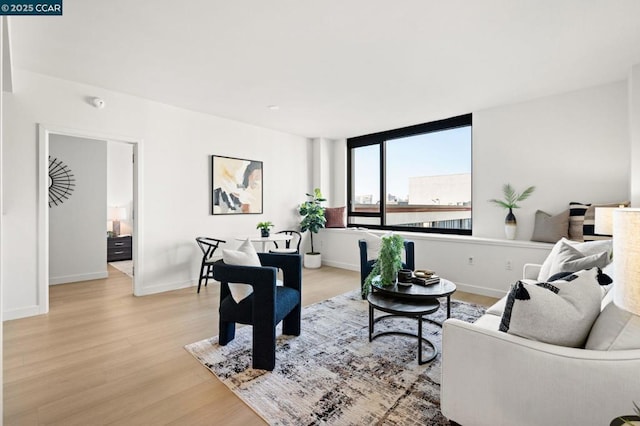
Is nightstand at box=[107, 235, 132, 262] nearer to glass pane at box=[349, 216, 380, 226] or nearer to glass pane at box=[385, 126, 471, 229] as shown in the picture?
glass pane at box=[349, 216, 380, 226]

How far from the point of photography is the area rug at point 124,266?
5643 mm

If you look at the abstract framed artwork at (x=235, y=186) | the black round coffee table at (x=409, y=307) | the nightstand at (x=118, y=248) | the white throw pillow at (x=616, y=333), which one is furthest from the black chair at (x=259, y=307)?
the nightstand at (x=118, y=248)

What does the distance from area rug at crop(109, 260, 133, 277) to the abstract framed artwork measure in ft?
7.09

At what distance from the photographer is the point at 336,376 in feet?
7.27

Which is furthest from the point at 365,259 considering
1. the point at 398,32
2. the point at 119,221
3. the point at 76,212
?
the point at 119,221

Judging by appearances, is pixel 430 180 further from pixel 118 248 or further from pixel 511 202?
pixel 118 248

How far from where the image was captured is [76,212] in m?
5.02

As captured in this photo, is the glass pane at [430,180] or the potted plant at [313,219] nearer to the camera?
the glass pane at [430,180]

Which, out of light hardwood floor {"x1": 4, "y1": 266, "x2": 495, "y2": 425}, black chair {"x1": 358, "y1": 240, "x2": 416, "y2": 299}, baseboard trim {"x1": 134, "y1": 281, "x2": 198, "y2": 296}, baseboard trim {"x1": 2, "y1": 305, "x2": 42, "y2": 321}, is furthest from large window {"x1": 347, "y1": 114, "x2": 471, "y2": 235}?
baseboard trim {"x1": 2, "y1": 305, "x2": 42, "y2": 321}

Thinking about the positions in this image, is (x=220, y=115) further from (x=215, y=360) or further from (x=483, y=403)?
(x=483, y=403)

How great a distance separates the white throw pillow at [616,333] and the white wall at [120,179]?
8.16 meters

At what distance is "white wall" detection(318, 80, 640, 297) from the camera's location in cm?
357

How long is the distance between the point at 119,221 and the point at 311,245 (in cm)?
455

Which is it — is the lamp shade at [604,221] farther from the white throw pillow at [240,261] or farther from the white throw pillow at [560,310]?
the white throw pillow at [240,261]
